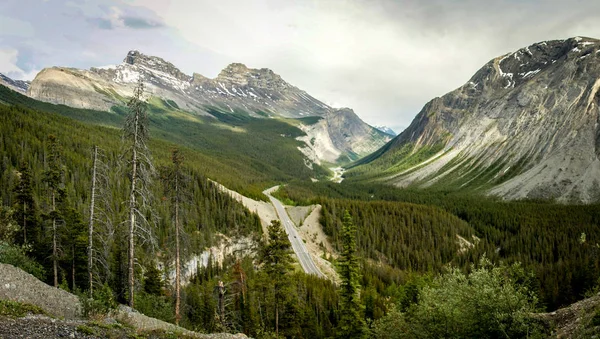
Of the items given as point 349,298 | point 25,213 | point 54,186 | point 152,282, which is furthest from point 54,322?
point 25,213

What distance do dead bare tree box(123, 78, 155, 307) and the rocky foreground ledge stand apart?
4.21 meters

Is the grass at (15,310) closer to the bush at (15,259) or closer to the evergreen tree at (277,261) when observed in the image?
the bush at (15,259)

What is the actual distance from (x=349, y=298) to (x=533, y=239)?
3984 inches

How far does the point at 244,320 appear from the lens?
39.8m

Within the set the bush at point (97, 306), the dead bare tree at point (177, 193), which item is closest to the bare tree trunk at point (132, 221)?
the bush at point (97, 306)

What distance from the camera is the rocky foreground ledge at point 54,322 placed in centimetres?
1191

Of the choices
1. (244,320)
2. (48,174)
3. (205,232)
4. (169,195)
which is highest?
(48,174)

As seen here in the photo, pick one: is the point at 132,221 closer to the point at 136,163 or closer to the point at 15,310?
the point at 136,163

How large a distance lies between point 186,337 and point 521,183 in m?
185

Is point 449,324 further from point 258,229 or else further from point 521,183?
point 521,183

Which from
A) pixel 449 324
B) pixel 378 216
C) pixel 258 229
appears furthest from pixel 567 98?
pixel 449 324

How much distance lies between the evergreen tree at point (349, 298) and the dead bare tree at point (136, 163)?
757 inches

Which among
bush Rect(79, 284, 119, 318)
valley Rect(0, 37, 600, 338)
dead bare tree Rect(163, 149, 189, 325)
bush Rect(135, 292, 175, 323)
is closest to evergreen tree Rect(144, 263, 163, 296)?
valley Rect(0, 37, 600, 338)

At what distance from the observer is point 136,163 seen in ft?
66.8
